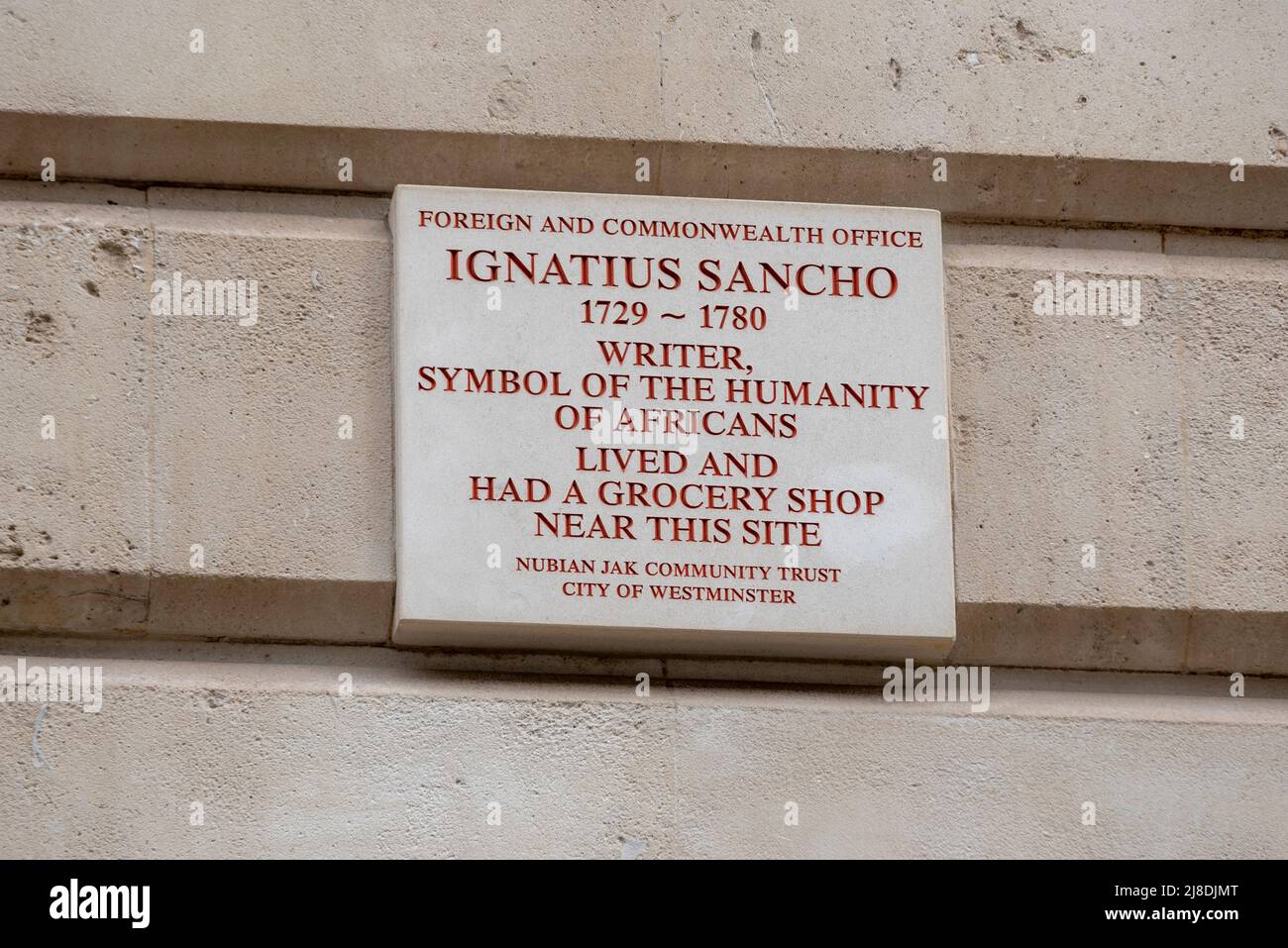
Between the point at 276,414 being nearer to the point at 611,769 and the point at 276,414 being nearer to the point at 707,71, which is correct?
the point at 611,769

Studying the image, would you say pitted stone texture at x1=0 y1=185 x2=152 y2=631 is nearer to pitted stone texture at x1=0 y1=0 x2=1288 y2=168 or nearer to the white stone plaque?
pitted stone texture at x1=0 y1=0 x2=1288 y2=168

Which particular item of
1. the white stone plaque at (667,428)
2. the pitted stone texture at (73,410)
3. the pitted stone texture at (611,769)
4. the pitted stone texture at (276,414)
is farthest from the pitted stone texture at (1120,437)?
the pitted stone texture at (73,410)

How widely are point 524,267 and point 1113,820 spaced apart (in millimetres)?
1746

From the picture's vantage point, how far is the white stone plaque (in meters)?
5.28

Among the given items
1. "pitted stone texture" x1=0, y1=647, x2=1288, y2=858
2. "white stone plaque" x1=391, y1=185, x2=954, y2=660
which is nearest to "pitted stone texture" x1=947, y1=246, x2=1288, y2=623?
"white stone plaque" x1=391, y1=185, x2=954, y2=660

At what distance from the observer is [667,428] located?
17.6 ft

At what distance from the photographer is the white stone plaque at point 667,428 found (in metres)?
5.28

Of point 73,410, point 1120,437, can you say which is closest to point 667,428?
point 1120,437

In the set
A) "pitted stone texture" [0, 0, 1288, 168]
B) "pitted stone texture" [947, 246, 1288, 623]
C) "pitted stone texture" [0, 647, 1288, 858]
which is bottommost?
"pitted stone texture" [0, 647, 1288, 858]

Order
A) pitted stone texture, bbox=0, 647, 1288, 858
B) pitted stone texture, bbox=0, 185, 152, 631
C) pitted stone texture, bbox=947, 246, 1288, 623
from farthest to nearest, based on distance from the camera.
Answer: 1. pitted stone texture, bbox=947, 246, 1288, 623
2. pitted stone texture, bbox=0, 185, 152, 631
3. pitted stone texture, bbox=0, 647, 1288, 858

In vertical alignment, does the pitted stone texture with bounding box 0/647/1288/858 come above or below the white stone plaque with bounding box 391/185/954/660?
below

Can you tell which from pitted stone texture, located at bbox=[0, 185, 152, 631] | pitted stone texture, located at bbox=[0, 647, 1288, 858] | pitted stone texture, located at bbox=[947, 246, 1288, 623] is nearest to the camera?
pitted stone texture, located at bbox=[0, 647, 1288, 858]

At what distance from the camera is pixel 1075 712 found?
5.41 metres
